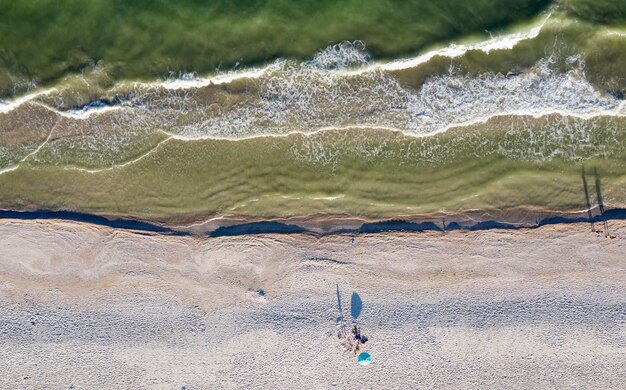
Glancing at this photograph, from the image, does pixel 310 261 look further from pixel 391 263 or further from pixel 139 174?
pixel 139 174

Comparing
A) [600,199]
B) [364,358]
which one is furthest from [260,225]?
[600,199]

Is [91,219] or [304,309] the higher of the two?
[91,219]

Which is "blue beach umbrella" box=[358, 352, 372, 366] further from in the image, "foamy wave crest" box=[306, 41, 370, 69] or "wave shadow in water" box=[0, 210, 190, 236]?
"foamy wave crest" box=[306, 41, 370, 69]

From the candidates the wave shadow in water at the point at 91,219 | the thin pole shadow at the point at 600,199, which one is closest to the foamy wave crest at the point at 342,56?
the wave shadow in water at the point at 91,219

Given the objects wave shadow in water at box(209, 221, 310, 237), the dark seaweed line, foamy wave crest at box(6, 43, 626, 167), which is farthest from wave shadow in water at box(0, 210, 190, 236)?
foamy wave crest at box(6, 43, 626, 167)

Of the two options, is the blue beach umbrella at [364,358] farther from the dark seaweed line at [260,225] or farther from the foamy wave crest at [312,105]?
the foamy wave crest at [312,105]

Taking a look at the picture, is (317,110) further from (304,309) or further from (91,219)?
(91,219)

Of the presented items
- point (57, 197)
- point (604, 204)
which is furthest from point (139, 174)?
point (604, 204)
